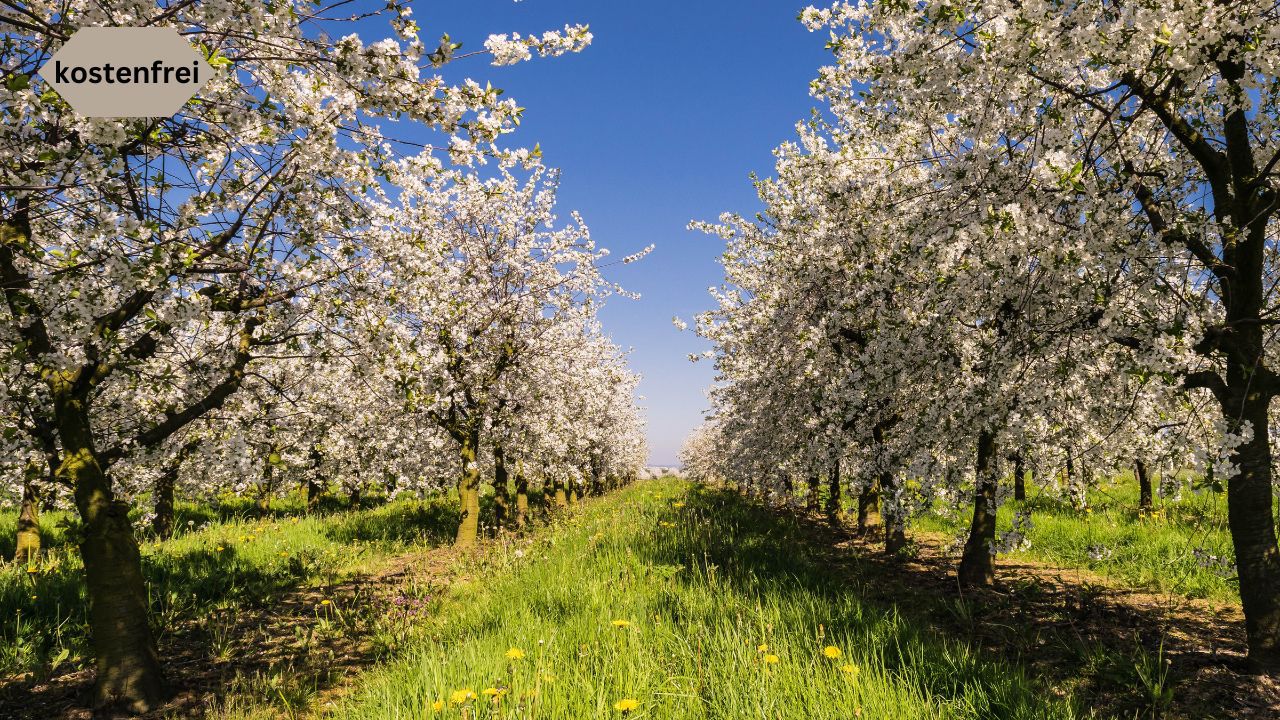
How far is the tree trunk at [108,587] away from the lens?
526cm

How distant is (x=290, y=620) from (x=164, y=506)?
11.0 meters

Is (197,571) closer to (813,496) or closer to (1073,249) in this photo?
(1073,249)

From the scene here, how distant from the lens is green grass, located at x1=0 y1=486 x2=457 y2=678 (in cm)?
664

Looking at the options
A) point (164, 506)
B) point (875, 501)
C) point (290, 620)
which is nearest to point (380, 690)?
point (290, 620)

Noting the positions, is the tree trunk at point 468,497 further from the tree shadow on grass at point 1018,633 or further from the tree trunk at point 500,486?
the tree shadow on grass at point 1018,633

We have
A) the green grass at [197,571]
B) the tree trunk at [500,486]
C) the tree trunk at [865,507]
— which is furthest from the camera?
the tree trunk at [500,486]

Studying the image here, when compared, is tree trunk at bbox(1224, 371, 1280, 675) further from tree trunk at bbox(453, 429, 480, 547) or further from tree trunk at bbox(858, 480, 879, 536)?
tree trunk at bbox(453, 429, 480, 547)

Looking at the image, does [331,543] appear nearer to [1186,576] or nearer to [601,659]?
[601,659]

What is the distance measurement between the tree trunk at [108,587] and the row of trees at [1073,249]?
8.23 meters

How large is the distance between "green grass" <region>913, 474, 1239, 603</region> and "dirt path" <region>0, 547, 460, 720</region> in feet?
23.7

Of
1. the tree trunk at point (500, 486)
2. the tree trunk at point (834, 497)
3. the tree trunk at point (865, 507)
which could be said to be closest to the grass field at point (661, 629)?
the tree trunk at point (865, 507)

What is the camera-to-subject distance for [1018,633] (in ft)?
22.1

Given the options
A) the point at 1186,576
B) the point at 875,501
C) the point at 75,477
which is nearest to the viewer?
the point at 75,477

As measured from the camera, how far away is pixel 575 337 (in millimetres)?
17828
